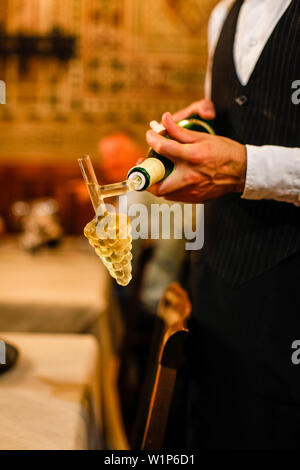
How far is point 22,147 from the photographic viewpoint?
4.15m

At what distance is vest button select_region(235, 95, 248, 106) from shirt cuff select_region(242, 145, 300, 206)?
192 mm

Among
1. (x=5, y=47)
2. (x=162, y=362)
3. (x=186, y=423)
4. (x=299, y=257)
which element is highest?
(x=5, y=47)

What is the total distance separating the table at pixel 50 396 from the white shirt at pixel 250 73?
53cm

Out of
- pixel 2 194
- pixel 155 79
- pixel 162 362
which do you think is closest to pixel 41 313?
pixel 162 362

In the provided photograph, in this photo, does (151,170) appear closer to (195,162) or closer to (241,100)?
(195,162)

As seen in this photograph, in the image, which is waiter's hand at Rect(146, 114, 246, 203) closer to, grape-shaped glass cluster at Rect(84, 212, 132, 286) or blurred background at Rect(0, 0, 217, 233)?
grape-shaped glass cluster at Rect(84, 212, 132, 286)

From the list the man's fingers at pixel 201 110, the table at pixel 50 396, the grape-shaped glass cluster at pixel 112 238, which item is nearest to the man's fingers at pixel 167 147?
the grape-shaped glass cluster at pixel 112 238

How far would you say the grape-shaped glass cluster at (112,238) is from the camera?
65 cm

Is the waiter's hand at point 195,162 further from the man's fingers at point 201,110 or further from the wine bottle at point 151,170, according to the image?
the man's fingers at point 201,110

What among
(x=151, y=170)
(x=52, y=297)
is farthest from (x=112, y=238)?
(x=52, y=297)

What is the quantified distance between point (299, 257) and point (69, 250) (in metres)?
2.28

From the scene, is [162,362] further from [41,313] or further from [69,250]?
[69,250]
